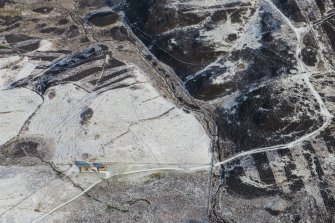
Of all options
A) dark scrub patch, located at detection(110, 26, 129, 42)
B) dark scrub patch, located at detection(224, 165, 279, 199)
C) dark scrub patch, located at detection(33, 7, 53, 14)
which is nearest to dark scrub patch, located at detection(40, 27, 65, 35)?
dark scrub patch, located at detection(33, 7, 53, 14)

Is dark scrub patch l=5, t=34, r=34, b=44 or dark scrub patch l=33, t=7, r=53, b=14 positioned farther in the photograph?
dark scrub patch l=33, t=7, r=53, b=14

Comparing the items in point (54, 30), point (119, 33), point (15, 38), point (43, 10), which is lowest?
point (15, 38)

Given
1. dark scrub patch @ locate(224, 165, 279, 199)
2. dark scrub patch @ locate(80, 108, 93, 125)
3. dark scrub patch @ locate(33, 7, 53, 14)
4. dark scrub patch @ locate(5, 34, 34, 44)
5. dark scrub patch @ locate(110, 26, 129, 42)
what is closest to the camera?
dark scrub patch @ locate(224, 165, 279, 199)

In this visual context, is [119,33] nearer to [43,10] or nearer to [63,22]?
[63,22]

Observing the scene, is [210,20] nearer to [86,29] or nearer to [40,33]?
[86,29]

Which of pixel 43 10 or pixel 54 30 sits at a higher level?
pixel 43 10

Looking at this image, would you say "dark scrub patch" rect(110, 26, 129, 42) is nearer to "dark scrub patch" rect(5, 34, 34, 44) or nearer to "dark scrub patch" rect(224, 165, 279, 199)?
"dark scrub patch" rect(5, 34, 34, 44)

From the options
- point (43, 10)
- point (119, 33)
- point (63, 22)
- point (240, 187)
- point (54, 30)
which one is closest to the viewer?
point (240, 187)

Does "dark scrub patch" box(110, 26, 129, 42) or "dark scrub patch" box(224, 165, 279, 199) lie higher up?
"dark scrub patch" box(110, 26, 129, 42)

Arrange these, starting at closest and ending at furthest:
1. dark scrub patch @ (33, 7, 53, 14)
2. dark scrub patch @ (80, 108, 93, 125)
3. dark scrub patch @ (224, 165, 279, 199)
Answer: dark scrub patch @ (224, 165, 279, 199) → dark scrub patch @ (80, 108, 93, 125) → dark scrub patch @ (33, 7, 53, 14)

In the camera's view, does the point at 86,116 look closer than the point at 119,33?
Yes

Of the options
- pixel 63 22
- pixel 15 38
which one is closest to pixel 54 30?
pixel 63 22

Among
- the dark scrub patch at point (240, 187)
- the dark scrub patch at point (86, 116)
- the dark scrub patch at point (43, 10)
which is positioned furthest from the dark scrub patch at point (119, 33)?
the dark scrub patch at point (240, 187)
